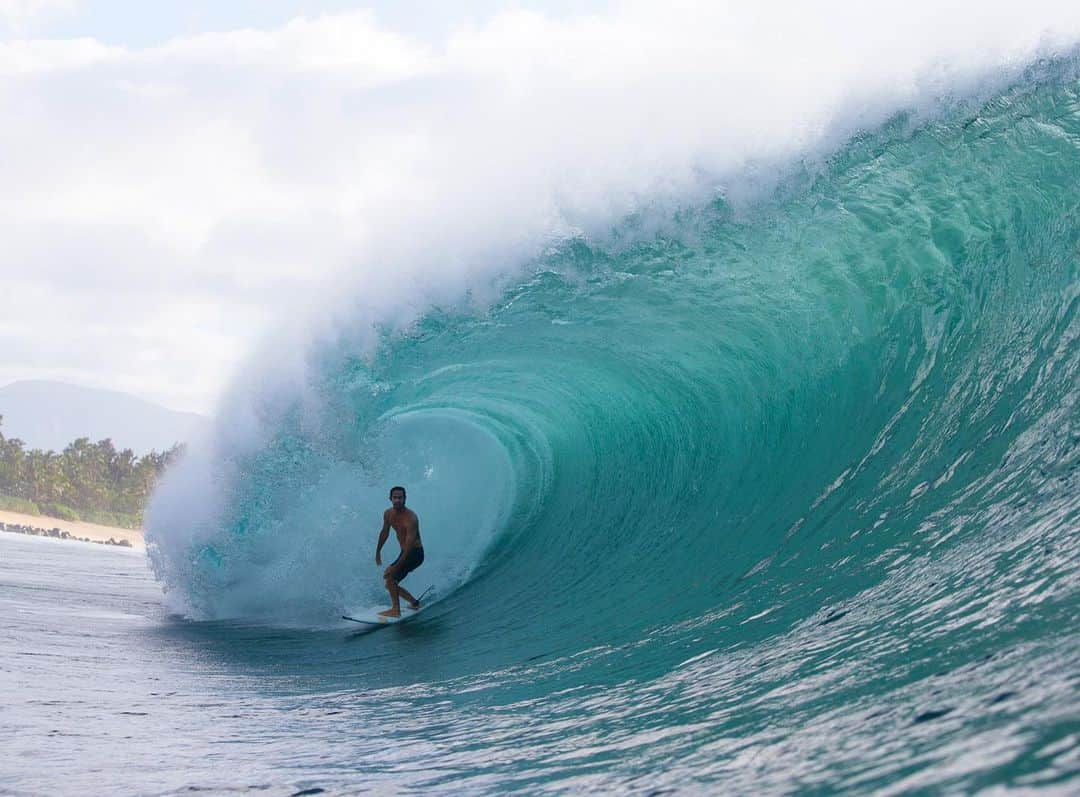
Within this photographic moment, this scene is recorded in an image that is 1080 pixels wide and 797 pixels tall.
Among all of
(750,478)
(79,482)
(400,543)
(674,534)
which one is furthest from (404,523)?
(79,482)

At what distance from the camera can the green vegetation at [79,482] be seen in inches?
2768

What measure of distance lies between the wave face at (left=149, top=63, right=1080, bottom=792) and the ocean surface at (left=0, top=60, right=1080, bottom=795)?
26mm

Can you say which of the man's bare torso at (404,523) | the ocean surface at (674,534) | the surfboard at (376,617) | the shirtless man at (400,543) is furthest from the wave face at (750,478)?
the man's bare torso at (404,523)

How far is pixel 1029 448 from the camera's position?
5.37 m

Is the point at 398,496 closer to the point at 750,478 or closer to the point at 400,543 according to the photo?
the point at 400,543

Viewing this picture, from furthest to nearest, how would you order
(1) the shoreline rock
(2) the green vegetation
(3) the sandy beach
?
(2) the green vegetation, (3) the sandy beach, (1) the shoreline rock

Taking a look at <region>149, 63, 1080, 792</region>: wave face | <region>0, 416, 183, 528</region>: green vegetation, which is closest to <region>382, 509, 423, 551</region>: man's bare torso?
<region>149, 63, 1080, 792</region>: wave face

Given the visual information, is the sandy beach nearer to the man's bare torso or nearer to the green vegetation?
the green vegetation

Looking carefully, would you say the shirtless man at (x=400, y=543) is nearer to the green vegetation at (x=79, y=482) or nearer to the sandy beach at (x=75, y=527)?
the sandy beach at (x=75, y=527)

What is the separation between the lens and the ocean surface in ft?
11.5

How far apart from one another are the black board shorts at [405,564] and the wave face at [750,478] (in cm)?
42

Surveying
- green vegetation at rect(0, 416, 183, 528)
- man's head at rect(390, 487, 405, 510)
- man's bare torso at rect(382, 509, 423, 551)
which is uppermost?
green vegetation at rect(0, 416, 183, 528)

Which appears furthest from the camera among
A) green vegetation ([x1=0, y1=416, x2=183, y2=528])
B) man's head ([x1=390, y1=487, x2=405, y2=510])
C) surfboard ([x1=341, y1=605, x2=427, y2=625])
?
green vegetation ([x1=0, y1=416, x2=183, y2=528])

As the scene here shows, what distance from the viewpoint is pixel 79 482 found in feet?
235
